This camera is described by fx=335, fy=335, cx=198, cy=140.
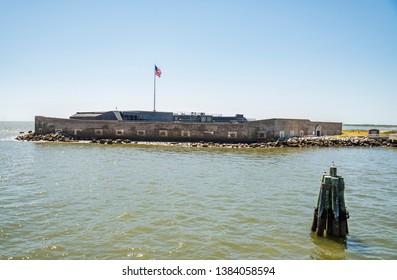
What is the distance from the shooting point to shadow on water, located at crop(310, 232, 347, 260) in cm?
826

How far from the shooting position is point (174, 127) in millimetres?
42875

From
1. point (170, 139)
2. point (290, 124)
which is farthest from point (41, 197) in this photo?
point (290, 124)

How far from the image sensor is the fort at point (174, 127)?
133 feet

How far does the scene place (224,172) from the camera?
20156mm

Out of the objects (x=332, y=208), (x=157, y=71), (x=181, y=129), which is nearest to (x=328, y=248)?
(x=332, y=208)

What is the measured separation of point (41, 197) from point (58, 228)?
4.20m

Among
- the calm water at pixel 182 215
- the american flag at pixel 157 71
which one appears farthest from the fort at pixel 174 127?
the calm water at pixel 182 215

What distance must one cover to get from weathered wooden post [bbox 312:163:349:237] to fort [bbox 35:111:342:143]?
31.0 metres

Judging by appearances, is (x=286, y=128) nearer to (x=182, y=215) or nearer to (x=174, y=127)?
(x=174, y=127)

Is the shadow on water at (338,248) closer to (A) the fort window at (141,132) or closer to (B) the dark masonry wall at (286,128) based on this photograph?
(B) the dark masonry wall at (286,128)

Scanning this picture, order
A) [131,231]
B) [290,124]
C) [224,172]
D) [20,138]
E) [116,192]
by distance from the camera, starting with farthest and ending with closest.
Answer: [20,138]
[290,124]
[224,172]
[116,192]
[131,231]
